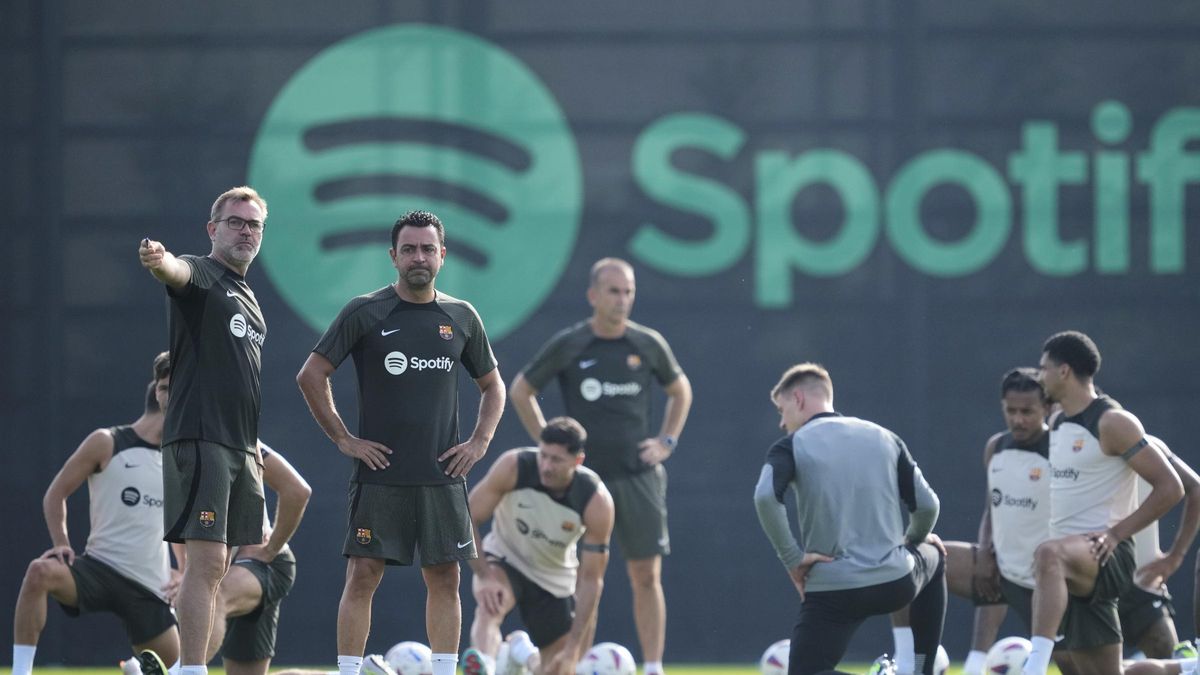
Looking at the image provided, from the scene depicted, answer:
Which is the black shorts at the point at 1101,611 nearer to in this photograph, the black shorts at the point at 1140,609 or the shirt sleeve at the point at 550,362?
the black shorts at the point at 1140,609

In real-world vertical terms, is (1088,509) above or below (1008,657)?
above

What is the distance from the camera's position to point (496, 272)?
11234 millimetres

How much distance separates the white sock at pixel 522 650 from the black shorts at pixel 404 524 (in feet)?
7.55

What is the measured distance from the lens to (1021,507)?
8.77 m

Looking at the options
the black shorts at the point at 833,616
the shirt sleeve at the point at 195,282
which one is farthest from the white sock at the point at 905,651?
the shirt sleeve at the point at 195,282

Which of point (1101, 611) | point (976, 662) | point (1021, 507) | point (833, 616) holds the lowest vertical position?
point (976, 662)

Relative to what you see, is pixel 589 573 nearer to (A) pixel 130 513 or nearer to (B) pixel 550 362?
(B) pixel 550 362

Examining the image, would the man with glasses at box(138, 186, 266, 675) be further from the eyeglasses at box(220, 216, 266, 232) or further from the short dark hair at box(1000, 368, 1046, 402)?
the short dark hair at box(1000, 368, 1046, 402)

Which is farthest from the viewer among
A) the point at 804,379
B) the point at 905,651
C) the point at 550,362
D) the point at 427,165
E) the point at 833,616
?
Result: the point at 427,165

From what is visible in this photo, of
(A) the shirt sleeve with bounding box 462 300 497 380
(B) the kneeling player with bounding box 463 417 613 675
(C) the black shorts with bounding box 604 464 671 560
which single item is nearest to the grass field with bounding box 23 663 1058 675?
(C) the black shorts with bounding box 604 464 671 560

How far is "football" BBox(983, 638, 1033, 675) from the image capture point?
28.1 ft

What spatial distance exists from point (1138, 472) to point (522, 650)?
3.33 metres

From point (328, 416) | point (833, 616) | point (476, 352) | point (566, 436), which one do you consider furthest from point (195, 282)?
point (833, 616)

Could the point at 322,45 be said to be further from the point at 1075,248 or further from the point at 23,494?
the point at 1075,248
